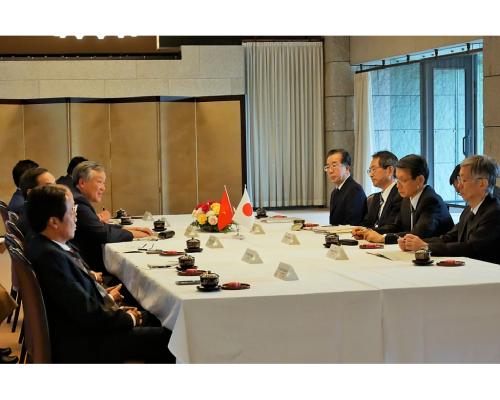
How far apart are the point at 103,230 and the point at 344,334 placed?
8.36 feet

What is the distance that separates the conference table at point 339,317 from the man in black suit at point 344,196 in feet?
9.36

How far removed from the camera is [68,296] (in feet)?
9.73

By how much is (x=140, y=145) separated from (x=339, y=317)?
25.8 ft

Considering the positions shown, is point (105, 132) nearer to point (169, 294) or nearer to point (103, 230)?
point (103, 230)

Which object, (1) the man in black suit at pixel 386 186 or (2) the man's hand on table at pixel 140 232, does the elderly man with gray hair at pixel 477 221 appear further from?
(2) the man's hand on table at pixel 140 232

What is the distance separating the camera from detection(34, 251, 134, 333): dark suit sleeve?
9.72 feet

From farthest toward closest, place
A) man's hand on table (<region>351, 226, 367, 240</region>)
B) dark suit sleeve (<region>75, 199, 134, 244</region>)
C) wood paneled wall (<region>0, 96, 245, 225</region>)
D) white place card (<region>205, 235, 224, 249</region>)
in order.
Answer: wood paneled wall (<region>0, 96, 245, 225</region>)
dark suit sleeve (<region>75, 199, 134, 244</region>)
man's hand on table (<region>351, 226, 367, 240</region>)
white place card (<region>205, 235, 224, 249</region>)

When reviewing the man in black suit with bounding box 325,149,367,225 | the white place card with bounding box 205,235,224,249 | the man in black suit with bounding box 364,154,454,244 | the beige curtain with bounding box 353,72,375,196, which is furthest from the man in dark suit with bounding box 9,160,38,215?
the beige curtain with bounding box 353,72,375,196

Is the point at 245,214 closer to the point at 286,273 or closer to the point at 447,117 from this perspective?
the point at 286,273

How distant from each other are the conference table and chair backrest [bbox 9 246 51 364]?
19.7 inches

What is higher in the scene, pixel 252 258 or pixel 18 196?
pixel 18 196

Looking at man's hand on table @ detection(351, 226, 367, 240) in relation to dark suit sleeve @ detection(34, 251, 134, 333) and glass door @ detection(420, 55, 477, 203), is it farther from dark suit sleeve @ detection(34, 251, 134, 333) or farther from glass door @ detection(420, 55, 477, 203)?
glass door @ detection(420, 55, 477, 203)

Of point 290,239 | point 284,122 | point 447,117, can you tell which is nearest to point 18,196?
point 290,239
